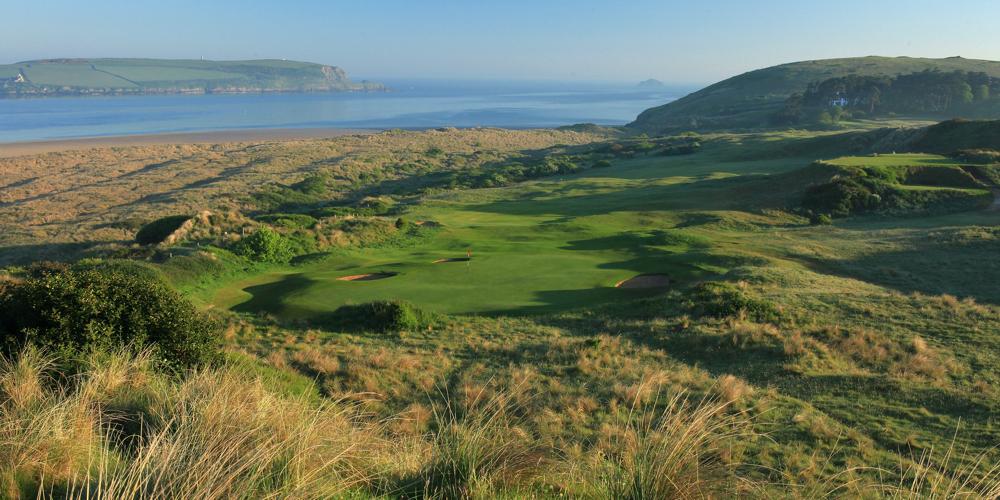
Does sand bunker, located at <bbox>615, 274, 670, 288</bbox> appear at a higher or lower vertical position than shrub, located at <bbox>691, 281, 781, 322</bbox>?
lower

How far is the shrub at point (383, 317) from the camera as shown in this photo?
15508mm

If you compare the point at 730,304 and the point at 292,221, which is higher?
the point at 730,304

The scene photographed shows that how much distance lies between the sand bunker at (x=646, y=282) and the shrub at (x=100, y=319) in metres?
12.6

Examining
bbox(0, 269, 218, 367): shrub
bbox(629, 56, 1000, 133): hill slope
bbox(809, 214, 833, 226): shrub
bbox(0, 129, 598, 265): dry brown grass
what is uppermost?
bbox(629, 56, 1000, 133): hill slope

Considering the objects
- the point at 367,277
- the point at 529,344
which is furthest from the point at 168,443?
the point at 367,277

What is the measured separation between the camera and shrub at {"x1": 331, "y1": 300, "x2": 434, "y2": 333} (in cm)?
Answer: 1551

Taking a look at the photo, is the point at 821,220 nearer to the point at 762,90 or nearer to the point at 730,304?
the point at 730,304

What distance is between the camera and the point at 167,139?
9306 centimetres

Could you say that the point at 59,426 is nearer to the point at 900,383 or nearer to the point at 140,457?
the point at 140,457

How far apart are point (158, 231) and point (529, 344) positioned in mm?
21518

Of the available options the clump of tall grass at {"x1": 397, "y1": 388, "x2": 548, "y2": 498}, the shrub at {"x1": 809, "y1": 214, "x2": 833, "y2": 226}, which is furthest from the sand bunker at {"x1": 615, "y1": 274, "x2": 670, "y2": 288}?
the clump of tall grass at {"x1": 397, "y1": 388, "x2": 548, "y2": 498}

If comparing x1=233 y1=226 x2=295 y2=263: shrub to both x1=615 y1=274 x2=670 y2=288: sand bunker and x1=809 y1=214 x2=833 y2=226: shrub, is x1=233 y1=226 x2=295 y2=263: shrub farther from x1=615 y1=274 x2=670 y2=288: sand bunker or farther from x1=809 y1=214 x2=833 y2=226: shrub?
x1=809 y1=214 x2=833 y2=226: shrub

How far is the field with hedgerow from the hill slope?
77.0m

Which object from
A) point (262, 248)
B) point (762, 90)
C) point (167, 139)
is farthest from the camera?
point (762, 90)
